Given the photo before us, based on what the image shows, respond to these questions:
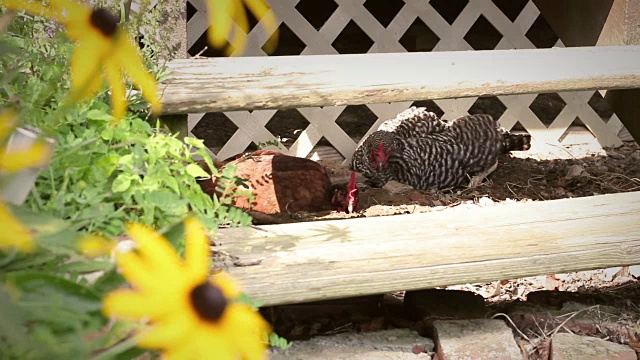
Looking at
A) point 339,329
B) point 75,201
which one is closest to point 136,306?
point 75,201

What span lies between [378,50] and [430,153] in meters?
0.64

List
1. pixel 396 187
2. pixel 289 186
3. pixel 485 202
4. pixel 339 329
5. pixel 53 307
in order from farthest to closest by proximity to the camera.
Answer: pixel 396 187 < pixel 485 202 < pixel 289 186 < pixel 339 329 < pixel 53 307

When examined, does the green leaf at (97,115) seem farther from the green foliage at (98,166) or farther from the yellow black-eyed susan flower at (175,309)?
the yellow black-eyed susan flower at (175,309)

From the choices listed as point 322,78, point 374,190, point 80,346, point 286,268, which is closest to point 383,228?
point 286,268

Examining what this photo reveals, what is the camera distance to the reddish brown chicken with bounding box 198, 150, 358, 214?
2.15 m

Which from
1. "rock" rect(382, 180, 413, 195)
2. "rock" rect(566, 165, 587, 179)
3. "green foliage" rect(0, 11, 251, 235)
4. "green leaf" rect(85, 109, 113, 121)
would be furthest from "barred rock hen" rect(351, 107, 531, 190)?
"green leaf" rect(85, 109, 113, 121)

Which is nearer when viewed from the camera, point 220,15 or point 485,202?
point 220,15

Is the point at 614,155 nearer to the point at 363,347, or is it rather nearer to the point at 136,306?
the point at 363,347

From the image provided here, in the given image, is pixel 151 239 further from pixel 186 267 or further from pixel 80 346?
pixel 80 346

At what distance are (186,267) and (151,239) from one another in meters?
0.03

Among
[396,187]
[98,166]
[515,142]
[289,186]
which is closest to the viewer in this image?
[98,166]

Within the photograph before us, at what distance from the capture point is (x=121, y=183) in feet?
3.25

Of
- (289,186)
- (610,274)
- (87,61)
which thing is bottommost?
(87,61)

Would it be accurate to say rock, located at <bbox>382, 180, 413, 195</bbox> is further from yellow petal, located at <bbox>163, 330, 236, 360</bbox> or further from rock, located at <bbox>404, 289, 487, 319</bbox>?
yellow petal, located at <bbox>163, 330, 236, 360</bbox>
